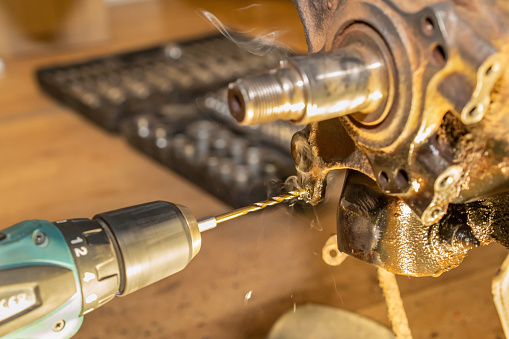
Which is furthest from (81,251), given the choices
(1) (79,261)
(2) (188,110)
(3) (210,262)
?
(2) (188,110)

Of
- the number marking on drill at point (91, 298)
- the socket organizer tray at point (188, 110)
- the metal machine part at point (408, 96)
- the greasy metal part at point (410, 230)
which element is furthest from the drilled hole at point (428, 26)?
the socket organizer tray at point (188, 110)

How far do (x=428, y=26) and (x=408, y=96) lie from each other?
3 cm

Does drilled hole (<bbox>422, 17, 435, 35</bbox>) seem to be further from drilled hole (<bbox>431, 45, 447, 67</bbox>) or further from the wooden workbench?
the wooden workbench

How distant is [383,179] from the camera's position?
324 millimetres

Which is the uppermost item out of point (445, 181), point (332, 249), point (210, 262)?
point (445, 181)

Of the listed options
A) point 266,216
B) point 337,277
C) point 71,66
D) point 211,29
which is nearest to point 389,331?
point 337,277

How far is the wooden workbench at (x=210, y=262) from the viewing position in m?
0.56

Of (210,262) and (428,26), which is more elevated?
(428,26)

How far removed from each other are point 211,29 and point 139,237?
1080 millimetres

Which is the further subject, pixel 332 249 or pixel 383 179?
pixel 332 249

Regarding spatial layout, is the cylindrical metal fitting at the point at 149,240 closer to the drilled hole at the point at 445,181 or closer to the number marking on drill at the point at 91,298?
the number marking on drill at the point at 91,298

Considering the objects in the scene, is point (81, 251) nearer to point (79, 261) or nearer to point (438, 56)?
point (79, 261)

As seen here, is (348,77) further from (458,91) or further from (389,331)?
(389,331)

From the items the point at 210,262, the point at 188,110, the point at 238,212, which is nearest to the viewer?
the point at 238,212
